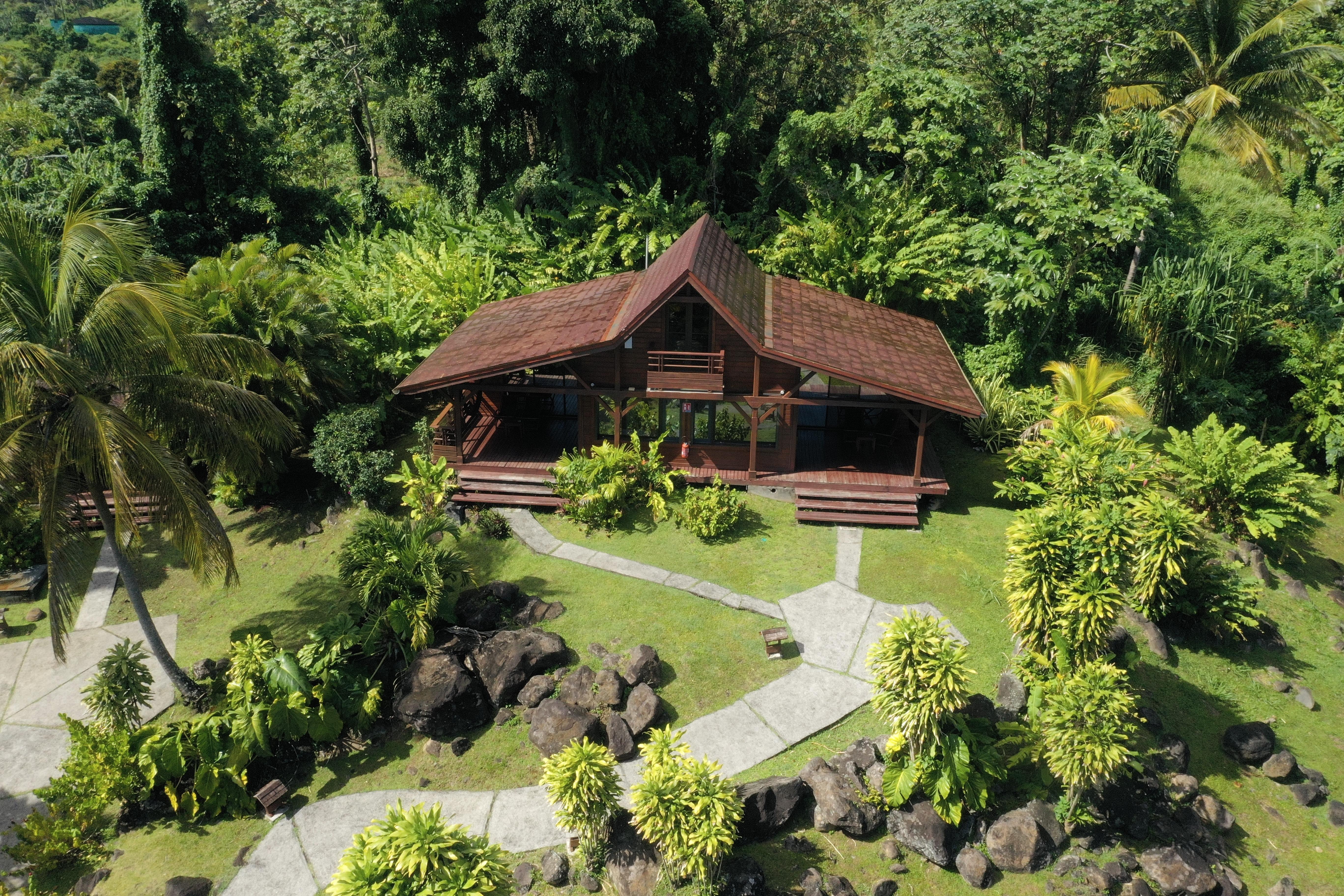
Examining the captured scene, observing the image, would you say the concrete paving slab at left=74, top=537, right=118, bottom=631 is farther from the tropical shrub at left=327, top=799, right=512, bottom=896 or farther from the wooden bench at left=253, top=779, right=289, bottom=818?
the tropical shrub at left=327, top=799, right=512, bottom=896

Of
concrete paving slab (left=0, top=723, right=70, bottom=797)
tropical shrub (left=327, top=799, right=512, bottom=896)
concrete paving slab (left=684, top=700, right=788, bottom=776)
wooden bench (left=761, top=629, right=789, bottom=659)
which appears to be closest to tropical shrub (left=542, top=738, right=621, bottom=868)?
tropical shrub (left=327, top=799, right=512, bottom=896)

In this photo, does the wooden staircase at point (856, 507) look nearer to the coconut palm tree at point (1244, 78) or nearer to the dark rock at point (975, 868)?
the dark rock at point (975, 868)

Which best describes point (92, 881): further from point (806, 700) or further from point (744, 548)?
point (744, 548)

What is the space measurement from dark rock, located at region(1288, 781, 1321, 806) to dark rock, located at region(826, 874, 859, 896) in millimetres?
7338

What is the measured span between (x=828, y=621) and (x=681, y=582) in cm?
304

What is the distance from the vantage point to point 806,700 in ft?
48.8

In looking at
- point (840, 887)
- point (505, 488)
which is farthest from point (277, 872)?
point (505, 488)

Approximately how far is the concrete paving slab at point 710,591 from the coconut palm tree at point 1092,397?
29.8ft

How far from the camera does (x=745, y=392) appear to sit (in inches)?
788

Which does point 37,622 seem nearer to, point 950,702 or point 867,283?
point 950,702

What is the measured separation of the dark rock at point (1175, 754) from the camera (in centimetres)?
1362

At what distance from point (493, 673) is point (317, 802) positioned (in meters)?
3.29

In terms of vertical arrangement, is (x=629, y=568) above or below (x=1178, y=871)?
above

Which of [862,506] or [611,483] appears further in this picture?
[862,506]
